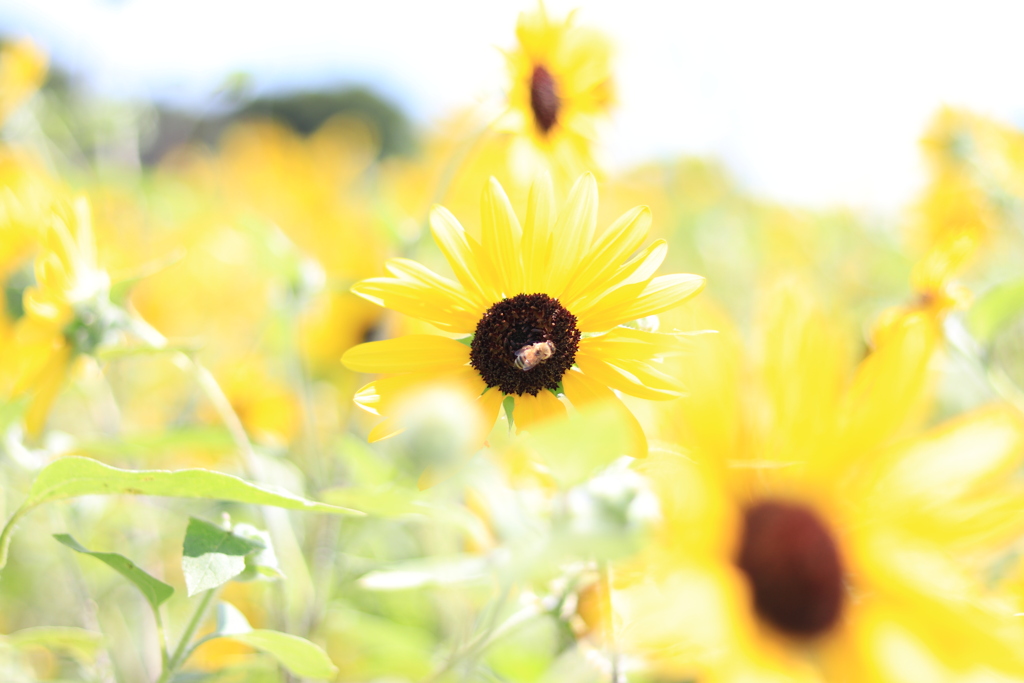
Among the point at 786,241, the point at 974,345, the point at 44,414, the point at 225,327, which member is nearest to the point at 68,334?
the point at 44,414

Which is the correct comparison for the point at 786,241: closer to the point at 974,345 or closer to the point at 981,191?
the point at 981,191

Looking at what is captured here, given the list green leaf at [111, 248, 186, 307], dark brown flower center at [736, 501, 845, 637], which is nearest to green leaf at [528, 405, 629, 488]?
dark brown flower center at [736, 501, 845, 637]

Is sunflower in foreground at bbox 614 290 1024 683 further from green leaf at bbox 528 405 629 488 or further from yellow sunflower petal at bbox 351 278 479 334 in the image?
yellow sunflower petal at bbox 351 278 479 334

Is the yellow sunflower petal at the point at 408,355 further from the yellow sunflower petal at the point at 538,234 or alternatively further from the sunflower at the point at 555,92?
the sunflower at the point at 555,92

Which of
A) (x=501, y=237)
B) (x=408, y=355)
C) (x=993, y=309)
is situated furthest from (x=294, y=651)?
(x=993, y=309)

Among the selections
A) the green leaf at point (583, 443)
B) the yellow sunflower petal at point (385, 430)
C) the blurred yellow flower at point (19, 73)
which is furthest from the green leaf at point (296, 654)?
the blurred yellow flower at point (19, 73)

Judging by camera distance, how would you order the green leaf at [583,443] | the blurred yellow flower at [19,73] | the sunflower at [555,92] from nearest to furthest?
the green leaf at [583,443] < the sunflower at [555,92] < the blurred yellow flower at [19,73]

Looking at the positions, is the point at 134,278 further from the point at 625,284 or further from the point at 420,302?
the point at 625,284
